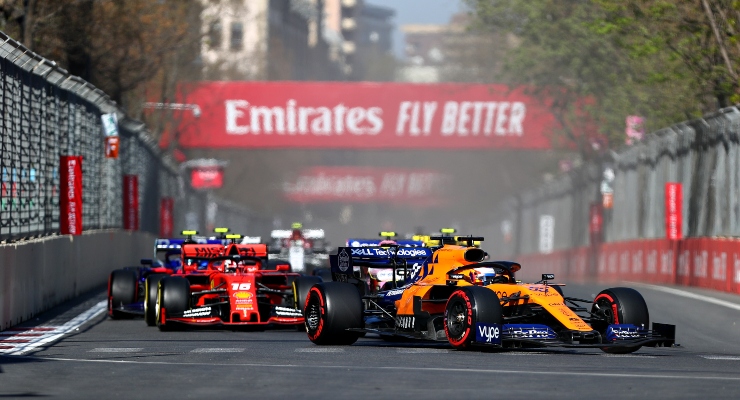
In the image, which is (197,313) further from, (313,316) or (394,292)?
(394,292)

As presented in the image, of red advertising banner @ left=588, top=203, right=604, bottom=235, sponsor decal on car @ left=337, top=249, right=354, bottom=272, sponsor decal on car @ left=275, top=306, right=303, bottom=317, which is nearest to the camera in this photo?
sponsor decal on car @ left=337, top=249, right=354, bottom=272

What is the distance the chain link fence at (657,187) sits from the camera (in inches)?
1257

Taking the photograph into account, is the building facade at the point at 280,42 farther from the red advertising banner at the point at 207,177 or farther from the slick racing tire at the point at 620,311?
the slick racing tire at the point at 620,311

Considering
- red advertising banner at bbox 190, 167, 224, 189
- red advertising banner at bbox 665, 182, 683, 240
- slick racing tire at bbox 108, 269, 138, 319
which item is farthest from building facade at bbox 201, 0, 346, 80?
slick racing tire at bbox 108, 269, 138, 319

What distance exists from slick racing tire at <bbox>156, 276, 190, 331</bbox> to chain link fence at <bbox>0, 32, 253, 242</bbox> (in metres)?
3.05

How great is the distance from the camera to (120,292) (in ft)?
73.4

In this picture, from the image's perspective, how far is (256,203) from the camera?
114 m

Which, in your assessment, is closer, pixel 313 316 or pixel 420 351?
pixel 420 351

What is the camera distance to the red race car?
63.4 ft

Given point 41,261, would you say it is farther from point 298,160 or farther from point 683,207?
point 298,160

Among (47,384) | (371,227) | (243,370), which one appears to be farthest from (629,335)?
(371,227)

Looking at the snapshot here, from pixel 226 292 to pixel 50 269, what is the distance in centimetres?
575

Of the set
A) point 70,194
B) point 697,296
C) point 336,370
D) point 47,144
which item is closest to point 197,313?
point 336,370

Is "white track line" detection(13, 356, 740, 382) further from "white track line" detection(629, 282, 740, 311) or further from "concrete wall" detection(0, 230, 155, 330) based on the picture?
"white track line" detection(629, 282, 740, 311)
